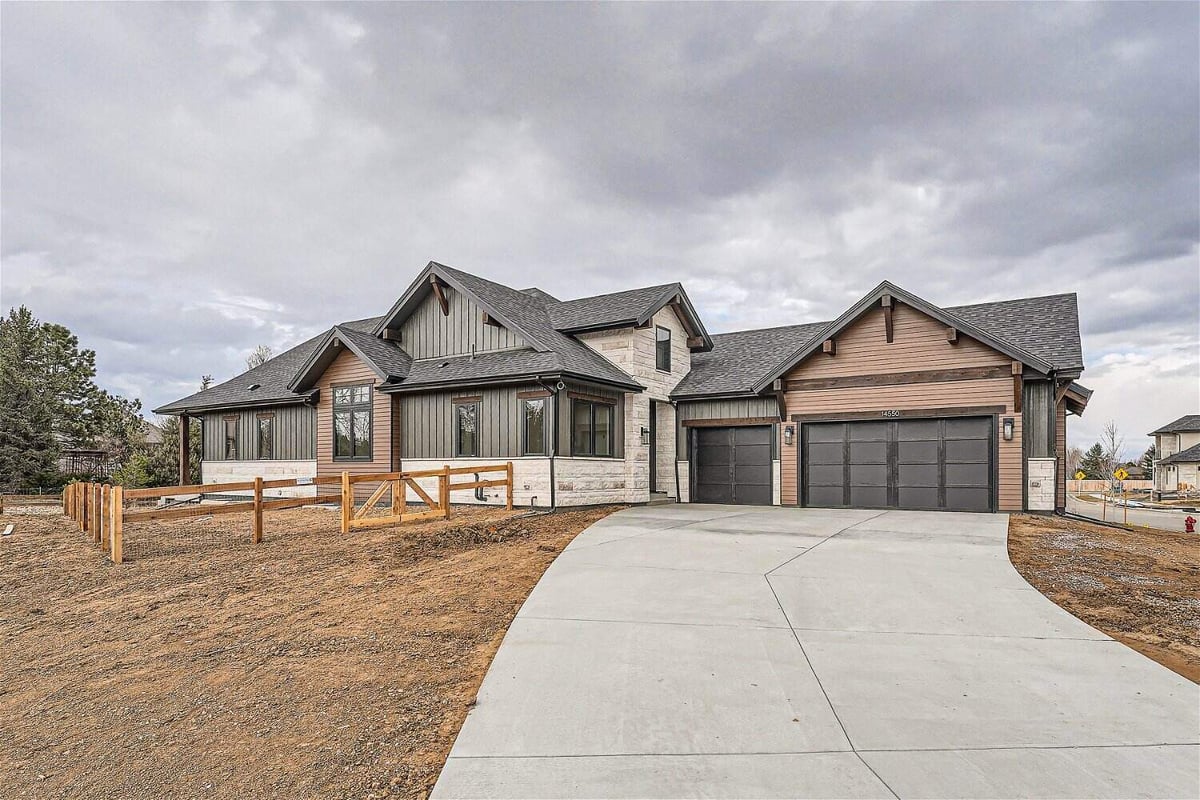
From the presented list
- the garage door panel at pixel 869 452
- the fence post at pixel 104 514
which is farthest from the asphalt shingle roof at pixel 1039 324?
the fence post at pixel 104 514

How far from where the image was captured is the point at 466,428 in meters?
16.6

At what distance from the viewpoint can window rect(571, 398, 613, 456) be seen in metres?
15.9

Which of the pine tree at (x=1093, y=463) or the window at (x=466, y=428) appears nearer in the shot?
the window at (x=466, y=428)

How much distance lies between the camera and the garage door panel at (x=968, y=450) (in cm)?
1516

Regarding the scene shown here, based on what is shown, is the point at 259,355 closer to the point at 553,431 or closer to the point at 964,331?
the point at 553,431

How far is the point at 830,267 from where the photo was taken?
25219 millimetres

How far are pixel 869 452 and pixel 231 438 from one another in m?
19.9

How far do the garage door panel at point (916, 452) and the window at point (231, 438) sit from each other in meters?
20.3

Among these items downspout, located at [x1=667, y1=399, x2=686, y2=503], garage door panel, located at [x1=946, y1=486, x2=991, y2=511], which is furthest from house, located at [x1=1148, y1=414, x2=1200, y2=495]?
downspout, located at [x1=667, y1=399, x2=686, y2=503]

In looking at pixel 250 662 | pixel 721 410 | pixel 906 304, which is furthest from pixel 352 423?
pixel 906 304

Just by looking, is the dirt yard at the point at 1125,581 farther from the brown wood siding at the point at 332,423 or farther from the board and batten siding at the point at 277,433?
the board and batten siding at the point at 277,433

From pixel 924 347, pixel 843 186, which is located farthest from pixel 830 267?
pixel 924 347

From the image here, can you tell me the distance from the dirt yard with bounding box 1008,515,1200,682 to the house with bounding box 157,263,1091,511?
3.47 meters

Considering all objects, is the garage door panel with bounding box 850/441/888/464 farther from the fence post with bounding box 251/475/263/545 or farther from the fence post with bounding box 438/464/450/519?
the fence post with bounding box 251/475/263/545
